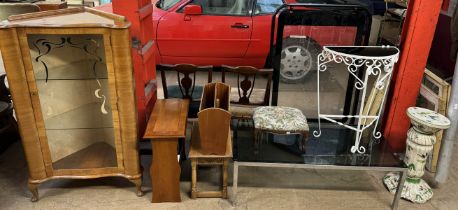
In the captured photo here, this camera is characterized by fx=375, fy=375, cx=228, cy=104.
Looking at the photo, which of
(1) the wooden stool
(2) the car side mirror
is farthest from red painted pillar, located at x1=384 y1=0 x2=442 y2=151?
(2) the car side mirror

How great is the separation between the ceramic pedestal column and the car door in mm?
2311

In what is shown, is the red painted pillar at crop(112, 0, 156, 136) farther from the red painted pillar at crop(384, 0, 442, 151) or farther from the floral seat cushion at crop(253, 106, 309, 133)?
the red painted pillar at crop(384, 0, 442, 151)

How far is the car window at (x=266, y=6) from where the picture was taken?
172 inches

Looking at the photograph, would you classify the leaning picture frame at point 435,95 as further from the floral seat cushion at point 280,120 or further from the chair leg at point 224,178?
the chair leg at point 224,178

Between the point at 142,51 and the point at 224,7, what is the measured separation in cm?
205

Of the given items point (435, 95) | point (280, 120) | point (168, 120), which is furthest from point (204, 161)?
point (435, 95)

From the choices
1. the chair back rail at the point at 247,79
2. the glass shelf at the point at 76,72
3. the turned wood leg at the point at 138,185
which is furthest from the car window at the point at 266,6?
the turned wood leg at the point at 138,185

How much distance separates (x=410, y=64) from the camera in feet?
8.77

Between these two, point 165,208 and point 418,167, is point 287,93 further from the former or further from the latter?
point 165,208

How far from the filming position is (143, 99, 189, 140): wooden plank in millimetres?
2303

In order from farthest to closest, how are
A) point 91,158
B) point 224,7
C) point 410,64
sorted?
1. point 224,7
2. point 410,64
3. point 91,158

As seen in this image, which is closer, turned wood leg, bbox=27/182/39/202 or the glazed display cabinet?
the glazed display cabinet

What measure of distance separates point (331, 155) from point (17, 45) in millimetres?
2035

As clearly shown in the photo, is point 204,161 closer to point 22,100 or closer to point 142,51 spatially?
point 142,51
